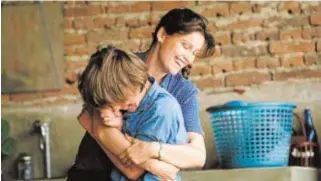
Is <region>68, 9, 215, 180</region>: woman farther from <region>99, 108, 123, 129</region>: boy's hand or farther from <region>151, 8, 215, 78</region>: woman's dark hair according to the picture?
<region>99, 108, 123, 129</region>: boy's hand

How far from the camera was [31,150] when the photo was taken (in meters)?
4.97

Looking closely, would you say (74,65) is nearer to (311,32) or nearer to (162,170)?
(311,32)

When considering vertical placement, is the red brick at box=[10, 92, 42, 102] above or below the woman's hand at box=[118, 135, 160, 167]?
below

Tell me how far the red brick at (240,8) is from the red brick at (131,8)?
471mm

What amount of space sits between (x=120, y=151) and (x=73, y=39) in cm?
251

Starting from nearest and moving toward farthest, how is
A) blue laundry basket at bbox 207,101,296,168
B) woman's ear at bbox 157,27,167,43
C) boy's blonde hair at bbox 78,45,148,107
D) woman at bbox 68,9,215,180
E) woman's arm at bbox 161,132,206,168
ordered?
1. boy's blonde hair at bbox 78,45,148,107
2. woman's arm at bbox 161,132,206,168
3. woman at bbox 68,9,215,180
4. woman's ear at bbox 157,27,167,43
5. blue laundry basket at bbox 207,101,296,168

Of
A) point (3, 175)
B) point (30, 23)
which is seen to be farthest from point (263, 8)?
point (3, 175)

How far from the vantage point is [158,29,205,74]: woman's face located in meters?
2.82

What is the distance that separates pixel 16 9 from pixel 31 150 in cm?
81

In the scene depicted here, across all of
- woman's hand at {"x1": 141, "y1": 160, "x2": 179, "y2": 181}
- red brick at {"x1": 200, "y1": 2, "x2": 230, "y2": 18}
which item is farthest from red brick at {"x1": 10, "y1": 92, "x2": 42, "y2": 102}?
woman's hand at {"x1": 141, "y1": 160, "x2": 179, "y2": 181}

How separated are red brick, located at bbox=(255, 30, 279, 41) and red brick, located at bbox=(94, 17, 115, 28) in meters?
0.83

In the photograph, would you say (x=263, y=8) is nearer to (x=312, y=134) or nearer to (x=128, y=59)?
(x=312, y=134)

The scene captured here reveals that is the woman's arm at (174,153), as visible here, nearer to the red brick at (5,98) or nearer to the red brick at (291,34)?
the red brick at (291,34)

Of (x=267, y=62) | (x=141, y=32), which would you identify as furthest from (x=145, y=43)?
(x=267, y=62)
